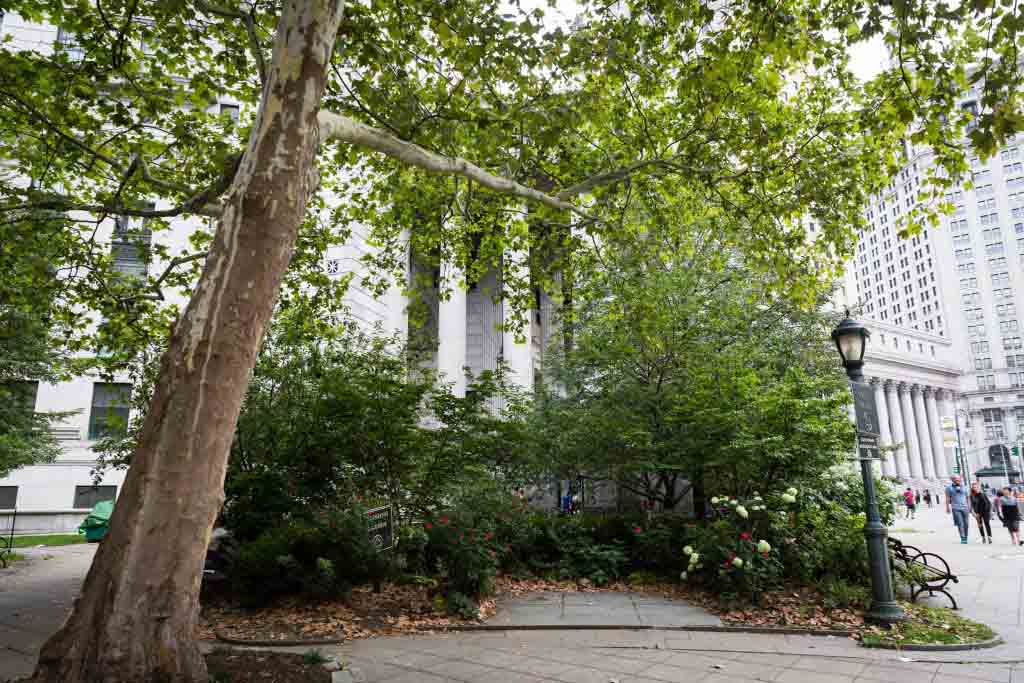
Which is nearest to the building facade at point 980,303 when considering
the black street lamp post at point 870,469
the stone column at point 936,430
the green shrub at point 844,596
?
the stone column at point 936,430

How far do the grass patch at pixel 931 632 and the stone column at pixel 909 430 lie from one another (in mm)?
94213

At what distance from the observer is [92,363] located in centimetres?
1227

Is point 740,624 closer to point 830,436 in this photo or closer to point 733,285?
point 830,436

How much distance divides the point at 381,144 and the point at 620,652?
6.16m

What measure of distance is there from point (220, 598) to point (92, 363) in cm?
653

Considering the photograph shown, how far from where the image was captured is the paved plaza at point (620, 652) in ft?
18.8

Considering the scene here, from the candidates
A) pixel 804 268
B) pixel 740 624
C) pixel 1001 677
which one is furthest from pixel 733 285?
pixel 1001 677

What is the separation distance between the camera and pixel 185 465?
12.7 ft

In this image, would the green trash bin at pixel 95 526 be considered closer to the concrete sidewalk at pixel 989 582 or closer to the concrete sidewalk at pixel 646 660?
the concrete sidewalk at pixel 646 660

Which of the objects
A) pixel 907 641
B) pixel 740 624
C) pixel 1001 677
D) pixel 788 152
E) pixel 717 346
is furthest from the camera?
pixel 717 346

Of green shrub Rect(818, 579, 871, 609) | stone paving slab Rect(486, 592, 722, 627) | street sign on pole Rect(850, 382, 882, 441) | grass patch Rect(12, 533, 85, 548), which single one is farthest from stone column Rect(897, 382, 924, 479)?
grass patch Rect(12, 533, 85, 548)

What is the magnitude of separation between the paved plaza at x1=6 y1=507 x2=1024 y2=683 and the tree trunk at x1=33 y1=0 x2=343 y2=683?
215cm

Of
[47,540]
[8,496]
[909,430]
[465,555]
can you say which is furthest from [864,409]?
[909,430]

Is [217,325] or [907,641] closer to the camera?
[217,325]
